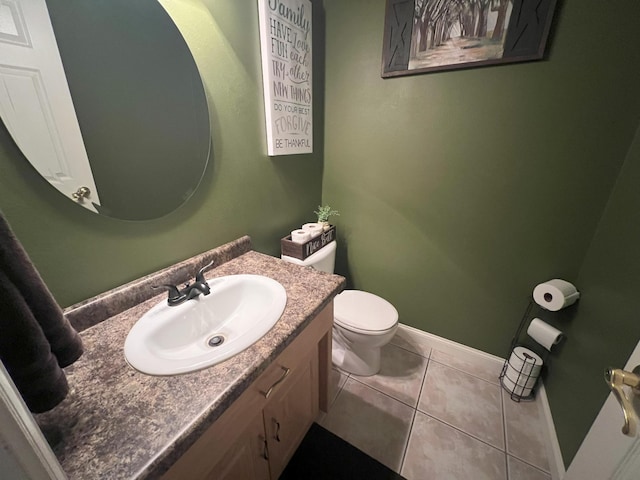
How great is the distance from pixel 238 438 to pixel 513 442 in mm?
1368

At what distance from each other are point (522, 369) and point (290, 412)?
1.29m

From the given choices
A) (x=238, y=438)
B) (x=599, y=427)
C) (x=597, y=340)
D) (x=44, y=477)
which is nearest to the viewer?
(x=44, y=477)

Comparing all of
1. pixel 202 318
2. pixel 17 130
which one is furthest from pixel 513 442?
pixel 17 130

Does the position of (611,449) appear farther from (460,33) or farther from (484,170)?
(460,33)

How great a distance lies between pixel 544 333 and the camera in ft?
4.16

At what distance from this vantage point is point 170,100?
2.92 ft

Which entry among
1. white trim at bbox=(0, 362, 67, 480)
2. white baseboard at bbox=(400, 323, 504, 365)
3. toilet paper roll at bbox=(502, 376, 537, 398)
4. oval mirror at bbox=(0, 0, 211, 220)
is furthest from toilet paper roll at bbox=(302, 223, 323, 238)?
toilet paper roll at bbox=(502, 376, 537, 398)

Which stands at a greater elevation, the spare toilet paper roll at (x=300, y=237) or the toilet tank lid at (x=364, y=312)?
the spare toilet paper roll at (x=300, y=237)

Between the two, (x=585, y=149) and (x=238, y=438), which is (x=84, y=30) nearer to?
(x=238, y=438)

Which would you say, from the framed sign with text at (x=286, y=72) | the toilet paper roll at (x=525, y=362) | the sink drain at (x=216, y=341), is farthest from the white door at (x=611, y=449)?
the framed sign with text at (x=286, y=72)

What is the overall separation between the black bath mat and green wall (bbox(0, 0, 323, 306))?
3.33 feet

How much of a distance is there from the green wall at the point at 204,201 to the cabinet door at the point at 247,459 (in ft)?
2.09

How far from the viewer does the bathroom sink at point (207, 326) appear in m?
0.63

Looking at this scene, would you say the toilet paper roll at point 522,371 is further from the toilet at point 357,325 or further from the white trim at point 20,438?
the white trim at point 20,438
